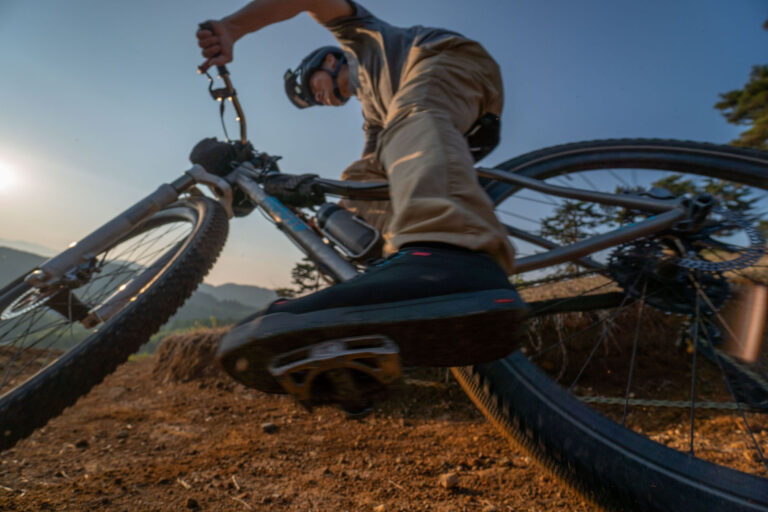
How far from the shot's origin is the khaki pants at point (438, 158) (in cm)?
65

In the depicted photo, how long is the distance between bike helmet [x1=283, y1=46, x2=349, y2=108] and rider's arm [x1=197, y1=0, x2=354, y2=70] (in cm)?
69

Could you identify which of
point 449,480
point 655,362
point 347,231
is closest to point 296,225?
point 347,231

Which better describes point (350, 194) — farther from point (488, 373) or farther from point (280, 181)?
point (488, 373)

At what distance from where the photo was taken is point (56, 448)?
4.26ft

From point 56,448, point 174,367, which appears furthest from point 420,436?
point 174,367

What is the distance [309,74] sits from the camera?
5.87 feet

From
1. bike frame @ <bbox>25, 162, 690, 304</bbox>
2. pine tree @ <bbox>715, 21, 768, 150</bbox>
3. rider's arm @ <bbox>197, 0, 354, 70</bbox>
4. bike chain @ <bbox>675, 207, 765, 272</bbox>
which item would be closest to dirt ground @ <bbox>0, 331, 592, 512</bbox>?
bike frame @ <bbox>25, 162, 690, 304</bbox>

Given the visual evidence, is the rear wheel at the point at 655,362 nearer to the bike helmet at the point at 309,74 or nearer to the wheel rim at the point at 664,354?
the wheel rim at the point at 664,354

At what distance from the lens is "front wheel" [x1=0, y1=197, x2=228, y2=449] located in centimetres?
98

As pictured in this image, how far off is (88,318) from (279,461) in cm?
112

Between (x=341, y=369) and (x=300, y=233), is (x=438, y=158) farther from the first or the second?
(x=300, y=233)

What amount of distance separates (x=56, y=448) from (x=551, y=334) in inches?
98.7

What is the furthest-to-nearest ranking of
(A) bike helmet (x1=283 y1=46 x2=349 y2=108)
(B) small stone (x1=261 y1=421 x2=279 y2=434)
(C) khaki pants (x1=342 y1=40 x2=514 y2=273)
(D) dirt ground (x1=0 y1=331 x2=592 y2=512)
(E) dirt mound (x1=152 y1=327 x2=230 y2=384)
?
(E) dirt mound (x1=152 y1=327 x2=230 y2=384), (A) bike helmet (x1=283 y1=46 x2=349 y2=108), (B) small stone (x1=261 y1=421 x2=279 y2=434), (D) dirt ground (x1=0 y1=331 x2=592 y2=512), (C) khaki pants (x1=342 y1=40 x2=514 y2=273)

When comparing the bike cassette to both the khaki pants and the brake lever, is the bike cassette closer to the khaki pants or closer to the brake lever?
the khaki pants
